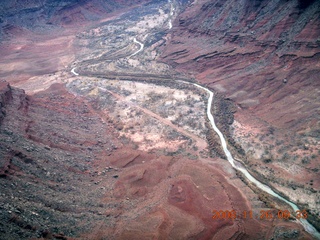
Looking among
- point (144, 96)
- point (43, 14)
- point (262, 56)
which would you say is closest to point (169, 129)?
point (144, 96)

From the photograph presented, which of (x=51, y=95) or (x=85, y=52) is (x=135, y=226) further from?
(x=85, y=52)

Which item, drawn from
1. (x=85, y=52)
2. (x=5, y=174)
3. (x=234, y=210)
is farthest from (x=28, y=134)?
(x=85, y=52)

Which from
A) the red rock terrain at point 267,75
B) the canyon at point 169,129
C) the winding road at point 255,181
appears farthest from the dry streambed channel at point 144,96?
the red rock terrain at point 267,75

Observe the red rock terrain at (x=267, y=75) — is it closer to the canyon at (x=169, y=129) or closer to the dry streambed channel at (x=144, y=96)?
the canyon at (x=169, y=129)
